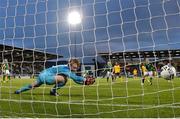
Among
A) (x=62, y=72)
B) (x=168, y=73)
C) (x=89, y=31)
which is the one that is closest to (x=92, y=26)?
(x=89, y=31)

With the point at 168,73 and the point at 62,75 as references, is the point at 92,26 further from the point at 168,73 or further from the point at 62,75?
the point at 168,73

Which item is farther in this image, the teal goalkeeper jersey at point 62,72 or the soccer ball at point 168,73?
the soccer ball at point 168,73

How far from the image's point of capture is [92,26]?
834 centimetres

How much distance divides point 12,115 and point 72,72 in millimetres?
3296

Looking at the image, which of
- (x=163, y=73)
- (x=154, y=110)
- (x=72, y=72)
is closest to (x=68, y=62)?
(x=72, y=72)

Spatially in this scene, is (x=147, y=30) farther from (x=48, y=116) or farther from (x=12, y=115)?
(x=12, y=115)

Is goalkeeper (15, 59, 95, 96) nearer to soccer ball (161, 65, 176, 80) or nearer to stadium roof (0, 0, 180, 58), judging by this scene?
stadium roof (0, 0, 180, 58)

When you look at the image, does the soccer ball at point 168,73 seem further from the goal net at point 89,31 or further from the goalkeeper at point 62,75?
the goal net at point 89,31

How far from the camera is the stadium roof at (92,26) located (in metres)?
7.64

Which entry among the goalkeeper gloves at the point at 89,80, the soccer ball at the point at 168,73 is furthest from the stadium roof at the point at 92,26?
the soccer ball at the point at 168,73

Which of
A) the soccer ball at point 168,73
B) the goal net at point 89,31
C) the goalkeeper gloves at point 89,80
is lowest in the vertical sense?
the goalkeeper gloves at point 89,80

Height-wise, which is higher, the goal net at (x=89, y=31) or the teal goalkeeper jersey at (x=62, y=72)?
the goal net at (x=89, y=31)

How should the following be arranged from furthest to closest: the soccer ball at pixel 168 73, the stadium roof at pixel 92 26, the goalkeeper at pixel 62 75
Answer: the soccer ball at pixel 168 73, the goalkeeper at pixel 62 75, the stadium roof at pixel 92 26

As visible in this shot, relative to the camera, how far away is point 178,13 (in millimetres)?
7234
